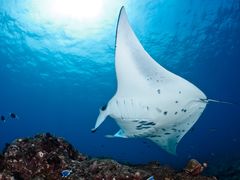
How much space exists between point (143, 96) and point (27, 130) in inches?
2725

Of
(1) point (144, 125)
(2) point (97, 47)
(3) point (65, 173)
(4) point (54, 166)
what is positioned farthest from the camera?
(2) point (97, 47)

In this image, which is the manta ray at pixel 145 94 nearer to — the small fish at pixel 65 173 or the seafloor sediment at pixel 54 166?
the seafloor sediment at pixel 54 166

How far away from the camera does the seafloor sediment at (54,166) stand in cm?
345

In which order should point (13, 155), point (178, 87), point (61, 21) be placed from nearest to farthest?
1. point (13, 155)
2. point (178, 87)
3. point (61, 21)

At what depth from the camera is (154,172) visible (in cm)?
403

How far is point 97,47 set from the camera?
81.4 ft

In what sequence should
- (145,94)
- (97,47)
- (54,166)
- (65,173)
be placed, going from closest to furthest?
(65,173), (54,166), (145,94), (97,47)

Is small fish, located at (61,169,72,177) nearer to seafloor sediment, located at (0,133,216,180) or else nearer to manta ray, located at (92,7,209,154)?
seafloor sediment, located at (0,133,216,180)

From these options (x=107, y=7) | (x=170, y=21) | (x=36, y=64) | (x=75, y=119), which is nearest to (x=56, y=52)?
(x=36, y=64)

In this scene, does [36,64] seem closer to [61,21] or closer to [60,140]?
[61,21]

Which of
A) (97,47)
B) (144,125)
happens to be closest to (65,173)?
(144,125)

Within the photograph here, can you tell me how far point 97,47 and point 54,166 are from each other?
2167 cm

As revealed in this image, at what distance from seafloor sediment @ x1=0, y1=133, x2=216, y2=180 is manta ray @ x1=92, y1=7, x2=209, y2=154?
902mm

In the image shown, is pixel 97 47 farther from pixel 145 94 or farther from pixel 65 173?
pixel 65 173
